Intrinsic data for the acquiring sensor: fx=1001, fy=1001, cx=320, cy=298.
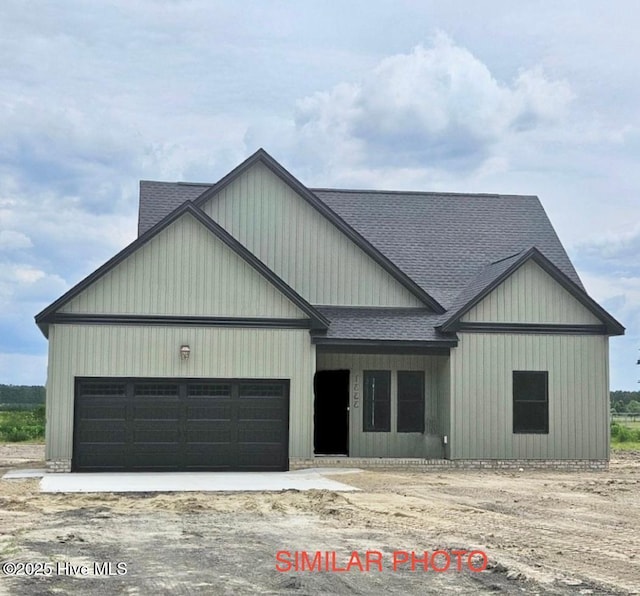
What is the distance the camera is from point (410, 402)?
26500 mm

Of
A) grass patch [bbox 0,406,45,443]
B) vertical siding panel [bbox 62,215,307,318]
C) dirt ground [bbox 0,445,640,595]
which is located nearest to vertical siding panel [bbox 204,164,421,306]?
vertical siding panel [bbox 62,215,307,318]

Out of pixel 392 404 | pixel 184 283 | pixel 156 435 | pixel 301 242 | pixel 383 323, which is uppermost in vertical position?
pixel 301 242

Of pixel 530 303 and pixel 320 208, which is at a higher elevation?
pixel 320 208

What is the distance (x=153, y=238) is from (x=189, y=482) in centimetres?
598

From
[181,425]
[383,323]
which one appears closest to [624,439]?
[383,323]

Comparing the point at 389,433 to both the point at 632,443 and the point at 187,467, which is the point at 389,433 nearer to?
the point at 187,467

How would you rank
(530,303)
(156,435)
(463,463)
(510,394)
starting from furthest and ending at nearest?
(530,303) → (510,394) → (463,463) → (156,435)

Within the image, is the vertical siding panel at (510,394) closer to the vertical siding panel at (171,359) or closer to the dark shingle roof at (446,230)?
the dark shingle roof at (446,230)

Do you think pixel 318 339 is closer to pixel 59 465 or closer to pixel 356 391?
pixel 356 391

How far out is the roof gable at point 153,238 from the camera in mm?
22875

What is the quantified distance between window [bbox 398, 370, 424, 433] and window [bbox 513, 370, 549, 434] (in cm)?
247

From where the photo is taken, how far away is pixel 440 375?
2644 centimetres

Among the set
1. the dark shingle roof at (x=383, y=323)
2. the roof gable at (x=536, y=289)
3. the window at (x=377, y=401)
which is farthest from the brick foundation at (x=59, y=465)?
the roof gable at (x=536, y=289)

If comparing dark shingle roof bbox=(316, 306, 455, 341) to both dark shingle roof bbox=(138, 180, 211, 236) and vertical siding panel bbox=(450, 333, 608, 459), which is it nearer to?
vertical siding panel bbox=(450, 333, 608, 459)
